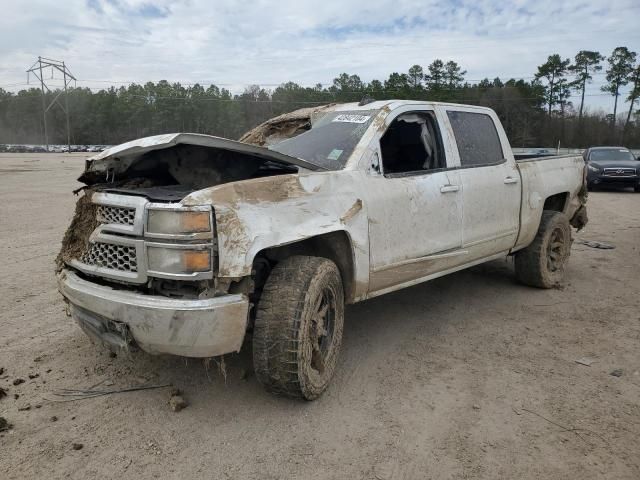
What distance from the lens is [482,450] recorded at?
2848mm

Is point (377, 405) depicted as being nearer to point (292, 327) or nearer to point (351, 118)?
point (292, 327)

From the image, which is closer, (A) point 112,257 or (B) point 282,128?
(A) point 112,257

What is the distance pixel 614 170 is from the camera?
17703mm

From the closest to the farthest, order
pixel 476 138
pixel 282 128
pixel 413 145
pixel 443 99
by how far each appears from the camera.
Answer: pixel 413 145
pixel 476 138
pixel 282 128
pixel 443 99

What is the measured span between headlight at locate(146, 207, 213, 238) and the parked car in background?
18.2m

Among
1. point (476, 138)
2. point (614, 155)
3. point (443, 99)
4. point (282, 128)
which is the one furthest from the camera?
point (443, 99)

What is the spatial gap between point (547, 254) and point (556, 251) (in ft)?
1.08

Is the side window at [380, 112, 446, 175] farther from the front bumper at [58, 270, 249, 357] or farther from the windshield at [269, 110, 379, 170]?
the front bumper at [58, 270, 249, 357]

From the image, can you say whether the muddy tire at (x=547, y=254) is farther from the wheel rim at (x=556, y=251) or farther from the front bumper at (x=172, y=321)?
the front bumper at (x=172, y=321)

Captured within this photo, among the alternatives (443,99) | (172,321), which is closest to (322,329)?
(172,321)

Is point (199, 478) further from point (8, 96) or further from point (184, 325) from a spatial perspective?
point (8, 96)

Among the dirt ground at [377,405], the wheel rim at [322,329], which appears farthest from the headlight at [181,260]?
the dirt ground at [377,405]

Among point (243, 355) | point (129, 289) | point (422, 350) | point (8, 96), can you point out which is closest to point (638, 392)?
point (422, 350)

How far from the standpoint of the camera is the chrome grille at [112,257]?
3000 mm
